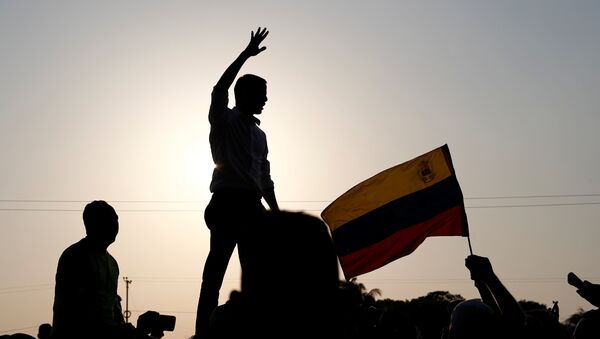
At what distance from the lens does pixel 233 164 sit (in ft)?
21.8

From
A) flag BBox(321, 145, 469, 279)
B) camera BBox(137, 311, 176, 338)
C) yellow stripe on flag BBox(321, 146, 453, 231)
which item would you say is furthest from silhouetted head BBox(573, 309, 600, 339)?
yellow stripe on flag BBox(321, 146, 453, 231)

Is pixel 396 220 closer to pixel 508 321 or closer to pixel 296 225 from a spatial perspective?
pixel 508 321

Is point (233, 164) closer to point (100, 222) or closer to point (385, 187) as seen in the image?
point (100, 222)

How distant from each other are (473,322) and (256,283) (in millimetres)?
2738

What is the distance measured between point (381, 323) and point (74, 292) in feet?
7.56

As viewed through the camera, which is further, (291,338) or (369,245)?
(369,245)

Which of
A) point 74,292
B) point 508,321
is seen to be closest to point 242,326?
point 508,321

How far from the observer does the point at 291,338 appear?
228 centimetres

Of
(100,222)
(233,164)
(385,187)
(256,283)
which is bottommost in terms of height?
(256,283)

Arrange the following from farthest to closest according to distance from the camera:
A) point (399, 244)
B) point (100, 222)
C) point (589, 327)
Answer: point (399, 244), point (100, 222), point (589, 327)

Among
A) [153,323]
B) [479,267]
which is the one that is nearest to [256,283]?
[479,267]

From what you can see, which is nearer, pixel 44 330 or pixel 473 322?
pixel 473 322

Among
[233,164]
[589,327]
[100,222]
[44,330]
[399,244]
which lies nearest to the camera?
[589,327]

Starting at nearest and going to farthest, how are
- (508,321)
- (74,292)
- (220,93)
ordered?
(508,321) < (74,292) < (220,93)
